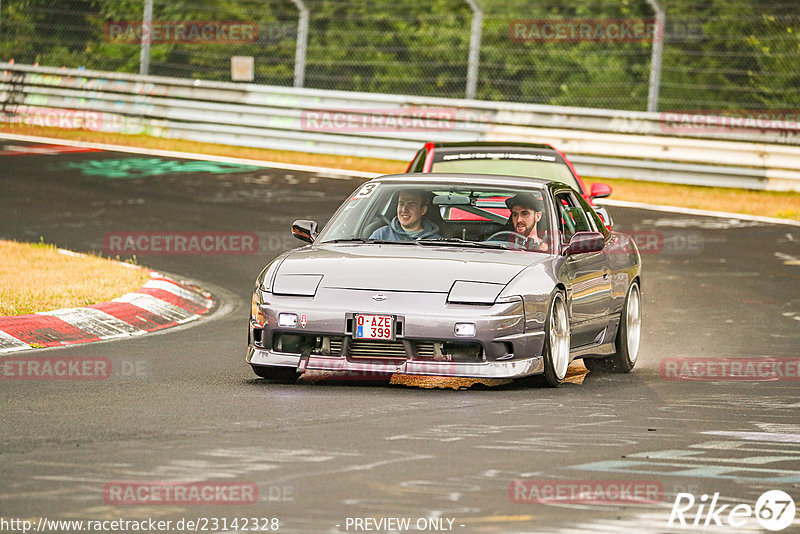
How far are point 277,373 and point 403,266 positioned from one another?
3.29 ft

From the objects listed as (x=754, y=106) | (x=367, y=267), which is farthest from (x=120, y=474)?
(x=754, y=106)

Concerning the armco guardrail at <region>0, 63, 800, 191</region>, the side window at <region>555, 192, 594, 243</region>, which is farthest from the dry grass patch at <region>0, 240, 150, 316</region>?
the armco guardrail at <region>0, 63, 800, 191</region>

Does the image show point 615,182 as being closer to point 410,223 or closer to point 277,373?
point 410,223

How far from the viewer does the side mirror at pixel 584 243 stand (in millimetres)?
9461

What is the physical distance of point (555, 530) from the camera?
5246 mm

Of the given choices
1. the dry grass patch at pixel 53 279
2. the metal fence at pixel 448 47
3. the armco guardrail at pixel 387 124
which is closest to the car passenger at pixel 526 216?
the dry grass patch at pixel 53 279

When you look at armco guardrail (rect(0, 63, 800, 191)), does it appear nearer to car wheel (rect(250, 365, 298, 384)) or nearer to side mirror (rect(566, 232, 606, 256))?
side mirror (rect(566, 232, 606, 256))

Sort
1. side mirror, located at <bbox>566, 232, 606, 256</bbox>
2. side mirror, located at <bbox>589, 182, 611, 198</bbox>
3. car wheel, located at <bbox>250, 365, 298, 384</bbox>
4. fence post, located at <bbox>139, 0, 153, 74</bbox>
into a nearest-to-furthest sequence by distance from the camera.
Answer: car wheel, located at <bbox>250, 365, 298, 384</bbox>
side mirror, located at <bbox>566, 232, 606, 256</bbox>
side mirror, located at <bbox>589, 182, 611, 198</bbox>
fence post, located at <bbox>139, 0, 153, 74</bbox>

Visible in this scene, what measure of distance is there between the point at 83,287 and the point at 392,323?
4425 mm

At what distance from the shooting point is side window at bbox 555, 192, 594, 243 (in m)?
9.91

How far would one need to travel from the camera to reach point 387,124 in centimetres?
2381

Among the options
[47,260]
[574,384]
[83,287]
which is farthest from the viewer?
[47,260]

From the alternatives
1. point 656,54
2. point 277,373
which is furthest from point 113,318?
point 656,54

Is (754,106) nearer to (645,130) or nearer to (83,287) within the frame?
(645,130)
